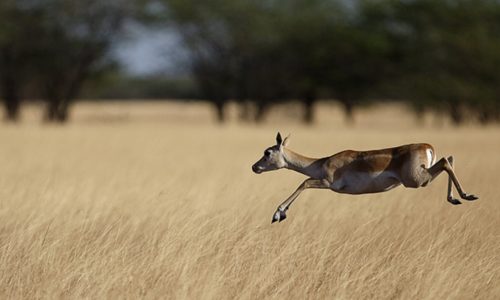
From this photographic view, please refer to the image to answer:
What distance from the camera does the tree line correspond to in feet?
144

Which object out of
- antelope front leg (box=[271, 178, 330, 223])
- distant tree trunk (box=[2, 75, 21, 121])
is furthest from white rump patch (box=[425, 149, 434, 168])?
distant tree trunk (box=[2, 75, 21, 121])

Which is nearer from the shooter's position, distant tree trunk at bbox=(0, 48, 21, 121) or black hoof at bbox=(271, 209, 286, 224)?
black hoof at bbox=(271, 209, 286, 224)

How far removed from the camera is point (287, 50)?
48375mm

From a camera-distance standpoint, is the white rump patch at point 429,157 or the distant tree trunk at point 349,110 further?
the distant tree trunk at point 349,110

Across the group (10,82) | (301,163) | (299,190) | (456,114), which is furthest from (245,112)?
(299,190)

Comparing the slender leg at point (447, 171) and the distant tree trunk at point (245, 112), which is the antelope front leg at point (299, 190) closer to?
the slender leg at point (447, 171)

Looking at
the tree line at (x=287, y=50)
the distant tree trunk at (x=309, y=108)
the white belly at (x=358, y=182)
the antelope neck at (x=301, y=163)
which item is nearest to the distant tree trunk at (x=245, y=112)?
the tree line at (x=287, y=50)

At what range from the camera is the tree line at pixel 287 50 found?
144 ft

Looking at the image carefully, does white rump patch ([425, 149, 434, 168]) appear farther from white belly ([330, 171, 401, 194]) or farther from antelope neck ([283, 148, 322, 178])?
antelope neck ([283, 148, 322, 178])

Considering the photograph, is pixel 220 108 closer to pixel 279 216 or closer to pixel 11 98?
pixel 11 98

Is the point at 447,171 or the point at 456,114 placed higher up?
the point at 456,114

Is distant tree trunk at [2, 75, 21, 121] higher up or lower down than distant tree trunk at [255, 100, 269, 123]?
lower down

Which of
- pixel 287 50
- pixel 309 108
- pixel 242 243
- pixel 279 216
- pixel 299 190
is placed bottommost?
pixel 242 243

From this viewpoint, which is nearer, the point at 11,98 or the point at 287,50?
the point at 11,98
